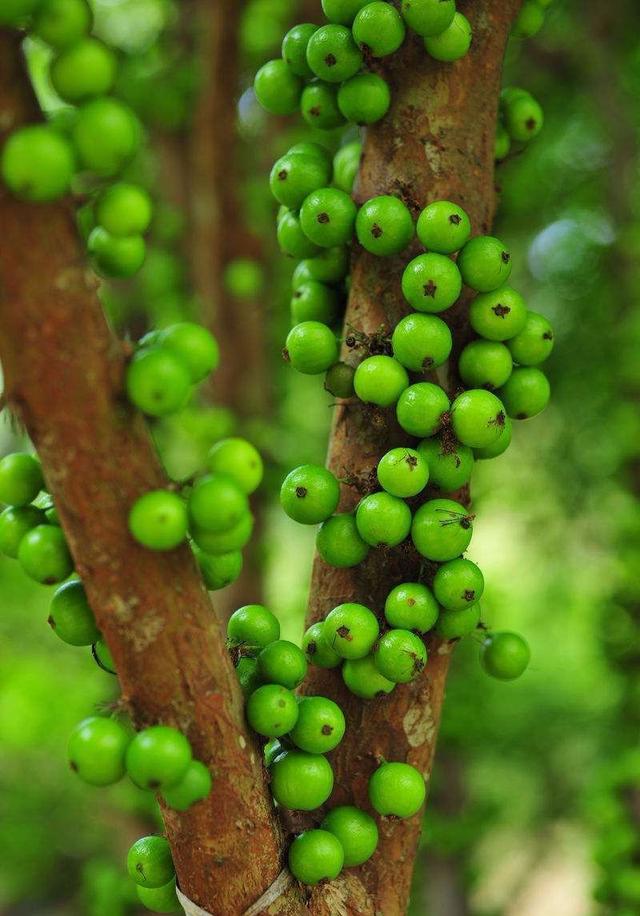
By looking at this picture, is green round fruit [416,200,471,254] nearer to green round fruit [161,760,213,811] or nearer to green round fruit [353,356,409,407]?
green round fruit [353,356,409,407]

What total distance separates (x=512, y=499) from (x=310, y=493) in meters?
5.18

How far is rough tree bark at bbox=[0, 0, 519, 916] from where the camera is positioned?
4.26ft

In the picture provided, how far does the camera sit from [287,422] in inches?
260

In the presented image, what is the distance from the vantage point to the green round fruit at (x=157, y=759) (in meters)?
1.37

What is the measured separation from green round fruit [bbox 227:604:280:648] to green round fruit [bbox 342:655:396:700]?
0.18 meters

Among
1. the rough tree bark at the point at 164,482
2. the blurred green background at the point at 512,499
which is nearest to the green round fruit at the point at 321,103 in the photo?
the rough tree bark at the point at 164,482

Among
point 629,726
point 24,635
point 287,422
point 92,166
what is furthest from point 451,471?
point 24,635

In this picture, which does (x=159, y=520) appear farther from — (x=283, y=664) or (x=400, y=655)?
(x=400, y=655)

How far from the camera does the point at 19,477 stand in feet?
4.95

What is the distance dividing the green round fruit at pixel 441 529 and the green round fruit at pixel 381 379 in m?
0.24

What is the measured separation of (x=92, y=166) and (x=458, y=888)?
17.2ft

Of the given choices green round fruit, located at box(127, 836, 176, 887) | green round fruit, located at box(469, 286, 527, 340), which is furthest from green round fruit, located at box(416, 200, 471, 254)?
green round fruit, located at box(127, 836, 176, 887)

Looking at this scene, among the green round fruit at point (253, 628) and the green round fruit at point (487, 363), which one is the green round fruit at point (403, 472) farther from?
the green round fruit at point (253, 628)

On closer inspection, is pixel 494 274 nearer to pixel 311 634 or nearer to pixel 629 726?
pixel 311 634
